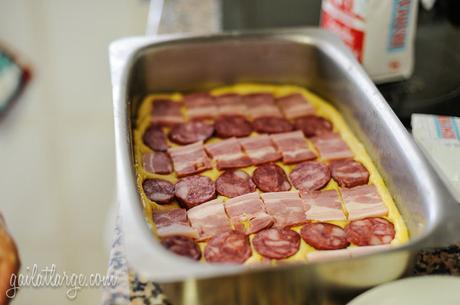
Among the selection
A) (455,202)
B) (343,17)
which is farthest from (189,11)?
(455,202)

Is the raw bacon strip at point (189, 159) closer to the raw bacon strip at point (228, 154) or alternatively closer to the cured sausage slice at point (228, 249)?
the raw bacon strip at point (228, 154)

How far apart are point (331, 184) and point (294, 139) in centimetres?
14

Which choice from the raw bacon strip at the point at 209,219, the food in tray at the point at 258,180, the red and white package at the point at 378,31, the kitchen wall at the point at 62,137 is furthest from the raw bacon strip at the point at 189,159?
the kitchen wall at the point at 62,137

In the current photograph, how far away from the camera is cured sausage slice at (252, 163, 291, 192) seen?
1.03 metres

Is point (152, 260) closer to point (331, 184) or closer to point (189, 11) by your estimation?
point (331, 184)

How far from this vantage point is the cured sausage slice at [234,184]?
3.36 feet

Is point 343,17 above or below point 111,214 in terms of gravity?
above

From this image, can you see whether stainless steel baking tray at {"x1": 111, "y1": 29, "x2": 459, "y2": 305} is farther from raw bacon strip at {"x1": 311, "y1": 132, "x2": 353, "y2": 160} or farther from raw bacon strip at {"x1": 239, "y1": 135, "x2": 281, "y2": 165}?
raw bacon strip at {"x1": 239, "y1": 135, "x2": 281, "y2": 165}

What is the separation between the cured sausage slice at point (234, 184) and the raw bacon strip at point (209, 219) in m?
0.04

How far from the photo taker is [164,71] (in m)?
1.28

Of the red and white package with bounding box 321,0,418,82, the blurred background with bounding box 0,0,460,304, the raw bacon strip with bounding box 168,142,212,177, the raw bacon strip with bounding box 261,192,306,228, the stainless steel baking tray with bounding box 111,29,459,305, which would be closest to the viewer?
the stainless steel baking tray with bounding box 111,29,459,305

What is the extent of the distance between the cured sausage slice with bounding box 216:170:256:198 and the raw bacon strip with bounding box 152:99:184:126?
8.4 inches

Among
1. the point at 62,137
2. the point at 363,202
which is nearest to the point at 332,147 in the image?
the point at 363,202

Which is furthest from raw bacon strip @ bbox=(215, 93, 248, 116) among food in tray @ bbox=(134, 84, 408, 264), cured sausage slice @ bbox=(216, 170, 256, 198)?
cured sausage slice @ bbox=(216, 170, 256, 198)
